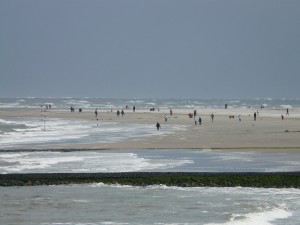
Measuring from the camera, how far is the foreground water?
2027cm

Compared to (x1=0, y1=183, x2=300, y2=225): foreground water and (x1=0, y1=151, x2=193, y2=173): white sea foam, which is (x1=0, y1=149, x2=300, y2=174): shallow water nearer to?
(x1=0, y1=151, x2=193, y2=173): white sea foam

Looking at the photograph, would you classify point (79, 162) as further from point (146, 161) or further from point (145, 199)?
point (145, 199)

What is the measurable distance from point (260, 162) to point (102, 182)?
421 inches

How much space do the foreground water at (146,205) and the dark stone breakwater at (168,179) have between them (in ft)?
1.94

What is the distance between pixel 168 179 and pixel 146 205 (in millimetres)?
4412

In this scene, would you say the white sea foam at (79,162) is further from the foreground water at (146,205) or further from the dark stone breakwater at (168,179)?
the foreground water at (146,205)

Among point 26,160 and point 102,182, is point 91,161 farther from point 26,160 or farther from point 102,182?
point 102,182

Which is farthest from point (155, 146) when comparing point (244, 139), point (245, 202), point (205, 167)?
point (245, 202)

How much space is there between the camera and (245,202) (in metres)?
22.9

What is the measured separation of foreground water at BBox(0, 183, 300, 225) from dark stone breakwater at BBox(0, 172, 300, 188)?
591 mm

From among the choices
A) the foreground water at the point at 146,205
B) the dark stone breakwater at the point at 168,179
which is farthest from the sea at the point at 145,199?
the dark stone breakwater at the point at 168,179

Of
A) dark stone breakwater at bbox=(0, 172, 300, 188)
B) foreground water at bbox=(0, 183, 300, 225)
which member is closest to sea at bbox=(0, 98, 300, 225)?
foreground water at bbox=(0, 183, 300, 225)

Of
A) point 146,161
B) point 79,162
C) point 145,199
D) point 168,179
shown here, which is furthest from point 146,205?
point 146,161

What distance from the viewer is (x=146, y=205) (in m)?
22.4
